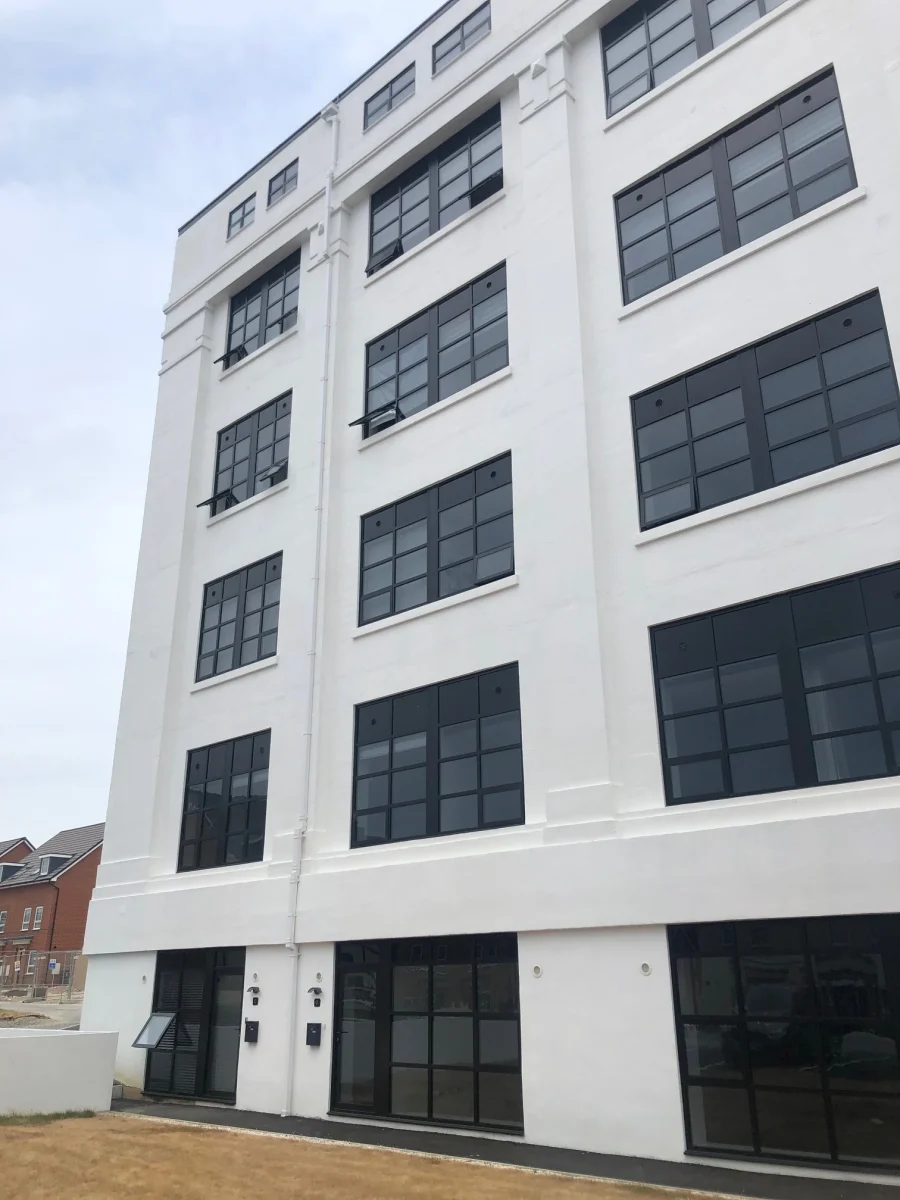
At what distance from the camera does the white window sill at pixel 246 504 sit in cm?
1858

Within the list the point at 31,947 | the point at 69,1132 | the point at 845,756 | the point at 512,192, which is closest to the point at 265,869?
the point at 69,1132

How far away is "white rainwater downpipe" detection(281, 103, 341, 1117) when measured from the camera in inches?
563

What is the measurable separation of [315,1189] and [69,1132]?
14.9 ft

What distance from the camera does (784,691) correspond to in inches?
428

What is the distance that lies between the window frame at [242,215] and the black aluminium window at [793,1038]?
19.4m

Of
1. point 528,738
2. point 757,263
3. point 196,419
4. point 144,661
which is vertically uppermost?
point 196,419

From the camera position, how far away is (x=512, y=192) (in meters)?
16.4

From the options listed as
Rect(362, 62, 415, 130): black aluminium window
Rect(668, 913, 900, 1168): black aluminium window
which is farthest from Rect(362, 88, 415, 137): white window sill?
Rect(668, 913, 900, 1168): black aluminium window

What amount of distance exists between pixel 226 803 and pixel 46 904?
44828 millimetres

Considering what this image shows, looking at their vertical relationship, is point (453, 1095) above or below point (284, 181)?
below

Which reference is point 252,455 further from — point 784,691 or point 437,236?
point 784,691

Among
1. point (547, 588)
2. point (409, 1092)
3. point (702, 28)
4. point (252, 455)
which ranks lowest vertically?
point (409, 1092)

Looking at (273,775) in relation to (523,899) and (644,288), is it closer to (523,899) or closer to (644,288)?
(523,899)

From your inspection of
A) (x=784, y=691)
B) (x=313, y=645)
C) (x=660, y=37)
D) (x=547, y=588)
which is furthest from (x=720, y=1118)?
(x=660, y=37)
